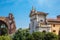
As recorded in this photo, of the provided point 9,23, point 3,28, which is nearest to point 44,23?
point 3,28

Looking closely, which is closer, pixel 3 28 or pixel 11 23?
pixel 3 28

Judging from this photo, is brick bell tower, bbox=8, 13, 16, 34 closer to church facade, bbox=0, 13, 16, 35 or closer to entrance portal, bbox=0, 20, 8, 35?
church facade, bbox=0, 13, 16, 35

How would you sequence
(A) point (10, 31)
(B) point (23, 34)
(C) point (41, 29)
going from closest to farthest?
(B) point (23, 34), (C) point (41, 29), (A) point (10, 31)

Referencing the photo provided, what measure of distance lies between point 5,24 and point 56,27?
16.2m

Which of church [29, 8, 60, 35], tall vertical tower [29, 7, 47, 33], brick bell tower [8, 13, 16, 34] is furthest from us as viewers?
brick bell tower [8, 13, 16, 34]

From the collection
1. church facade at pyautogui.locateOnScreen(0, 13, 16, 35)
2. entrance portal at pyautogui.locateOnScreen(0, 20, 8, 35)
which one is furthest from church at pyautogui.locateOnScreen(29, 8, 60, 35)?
church facade at pyautogui.locateOnScreen(0, 13, 16, 35)

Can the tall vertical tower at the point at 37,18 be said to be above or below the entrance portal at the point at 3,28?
above

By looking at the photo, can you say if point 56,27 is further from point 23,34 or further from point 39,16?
point 23,34

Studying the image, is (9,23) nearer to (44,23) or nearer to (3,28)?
(3,28)

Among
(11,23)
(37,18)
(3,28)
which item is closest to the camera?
(37,18)

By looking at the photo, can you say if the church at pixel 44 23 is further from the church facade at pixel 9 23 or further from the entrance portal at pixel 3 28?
the church facade at pixel 9 23

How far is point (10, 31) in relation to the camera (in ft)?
209

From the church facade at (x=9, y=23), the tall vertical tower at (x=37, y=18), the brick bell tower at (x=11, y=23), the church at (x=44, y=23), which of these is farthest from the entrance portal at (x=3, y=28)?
the church at (x=44, y=23)

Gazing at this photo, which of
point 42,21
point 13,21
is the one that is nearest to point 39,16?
point 42,21
